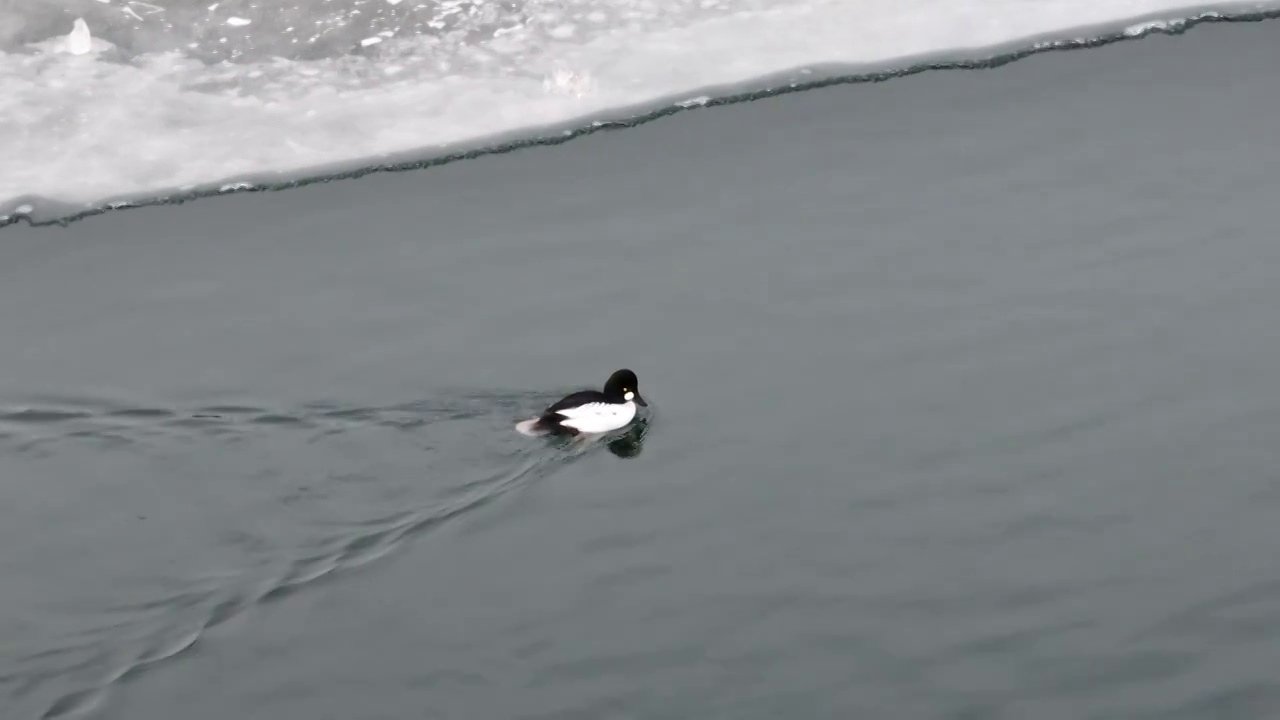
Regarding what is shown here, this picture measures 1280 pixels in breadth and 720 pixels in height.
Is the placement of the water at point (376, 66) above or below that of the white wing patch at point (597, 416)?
above

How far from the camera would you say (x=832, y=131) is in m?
12.5

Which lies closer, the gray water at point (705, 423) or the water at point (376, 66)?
the gray water at point (705, 423)

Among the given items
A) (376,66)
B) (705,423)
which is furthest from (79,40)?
(705,423)

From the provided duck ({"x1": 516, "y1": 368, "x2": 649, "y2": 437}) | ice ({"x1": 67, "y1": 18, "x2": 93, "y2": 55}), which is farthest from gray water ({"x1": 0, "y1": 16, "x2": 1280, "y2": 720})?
ice ({"x1": 67, "y1": 18, "x2": 93, "y2": 55})

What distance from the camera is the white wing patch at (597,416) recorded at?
30.8ft

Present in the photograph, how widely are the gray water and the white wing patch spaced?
0.21 meters

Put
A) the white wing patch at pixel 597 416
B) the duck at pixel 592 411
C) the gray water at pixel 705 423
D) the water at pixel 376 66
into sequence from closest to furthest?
the gray water at pixel 705 423
the white wing patch at pixel 597 416
the duck at pixel 592 411
the water at pixel 376 66

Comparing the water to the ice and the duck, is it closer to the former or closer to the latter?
the ice

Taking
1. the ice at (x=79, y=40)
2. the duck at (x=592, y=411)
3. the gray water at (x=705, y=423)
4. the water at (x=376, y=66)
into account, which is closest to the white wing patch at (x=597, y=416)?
the duck at (x=592, y=411)

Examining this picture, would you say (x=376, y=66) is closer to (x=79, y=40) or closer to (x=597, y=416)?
(x=79, y=40)

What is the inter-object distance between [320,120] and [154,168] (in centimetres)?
128

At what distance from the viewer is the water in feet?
39.9

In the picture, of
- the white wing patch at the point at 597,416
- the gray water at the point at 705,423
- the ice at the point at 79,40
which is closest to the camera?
the gray water at the point at 705,423

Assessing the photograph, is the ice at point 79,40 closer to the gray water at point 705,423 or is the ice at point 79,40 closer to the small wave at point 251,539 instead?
the gray water at point 705,423
